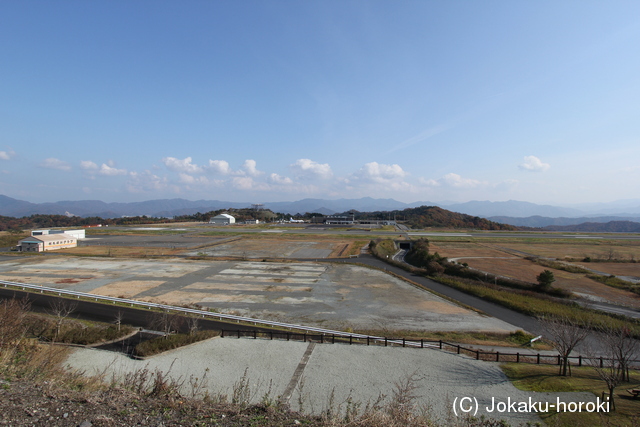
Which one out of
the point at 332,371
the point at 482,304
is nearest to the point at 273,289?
the point at 332,371

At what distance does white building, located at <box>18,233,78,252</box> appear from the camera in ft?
165

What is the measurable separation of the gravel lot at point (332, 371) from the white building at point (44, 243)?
5250 cm

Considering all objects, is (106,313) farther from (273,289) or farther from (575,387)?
(575,387)

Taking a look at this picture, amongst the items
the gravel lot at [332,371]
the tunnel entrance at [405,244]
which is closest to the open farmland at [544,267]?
the tunnel entrance at [405,244]

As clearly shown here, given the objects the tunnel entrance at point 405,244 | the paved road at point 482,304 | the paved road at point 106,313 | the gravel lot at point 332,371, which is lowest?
the paved road at point 482,304

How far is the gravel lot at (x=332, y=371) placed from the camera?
10.7m

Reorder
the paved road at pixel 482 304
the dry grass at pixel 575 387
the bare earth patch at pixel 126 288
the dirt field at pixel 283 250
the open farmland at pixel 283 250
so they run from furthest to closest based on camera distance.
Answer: the open farmland at pixel 283 250
the dirt field at pixel 283 250
the bare earth patch at pixel 126 288
the paved road at pixel 482 304
the dry grass at pixel 575 387

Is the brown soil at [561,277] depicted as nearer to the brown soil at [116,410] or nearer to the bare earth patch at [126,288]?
the brown soil at [116,410]

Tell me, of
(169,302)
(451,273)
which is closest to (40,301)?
(169,302)

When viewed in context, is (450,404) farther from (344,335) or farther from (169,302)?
(169,302)

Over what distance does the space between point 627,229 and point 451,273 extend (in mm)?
209845

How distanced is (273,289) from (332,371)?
54.6 ft

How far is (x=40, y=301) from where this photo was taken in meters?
22.7

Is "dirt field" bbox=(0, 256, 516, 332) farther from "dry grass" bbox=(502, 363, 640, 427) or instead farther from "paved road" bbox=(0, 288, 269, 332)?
"dry grass" bbox=(502, 363, 640, 427)
